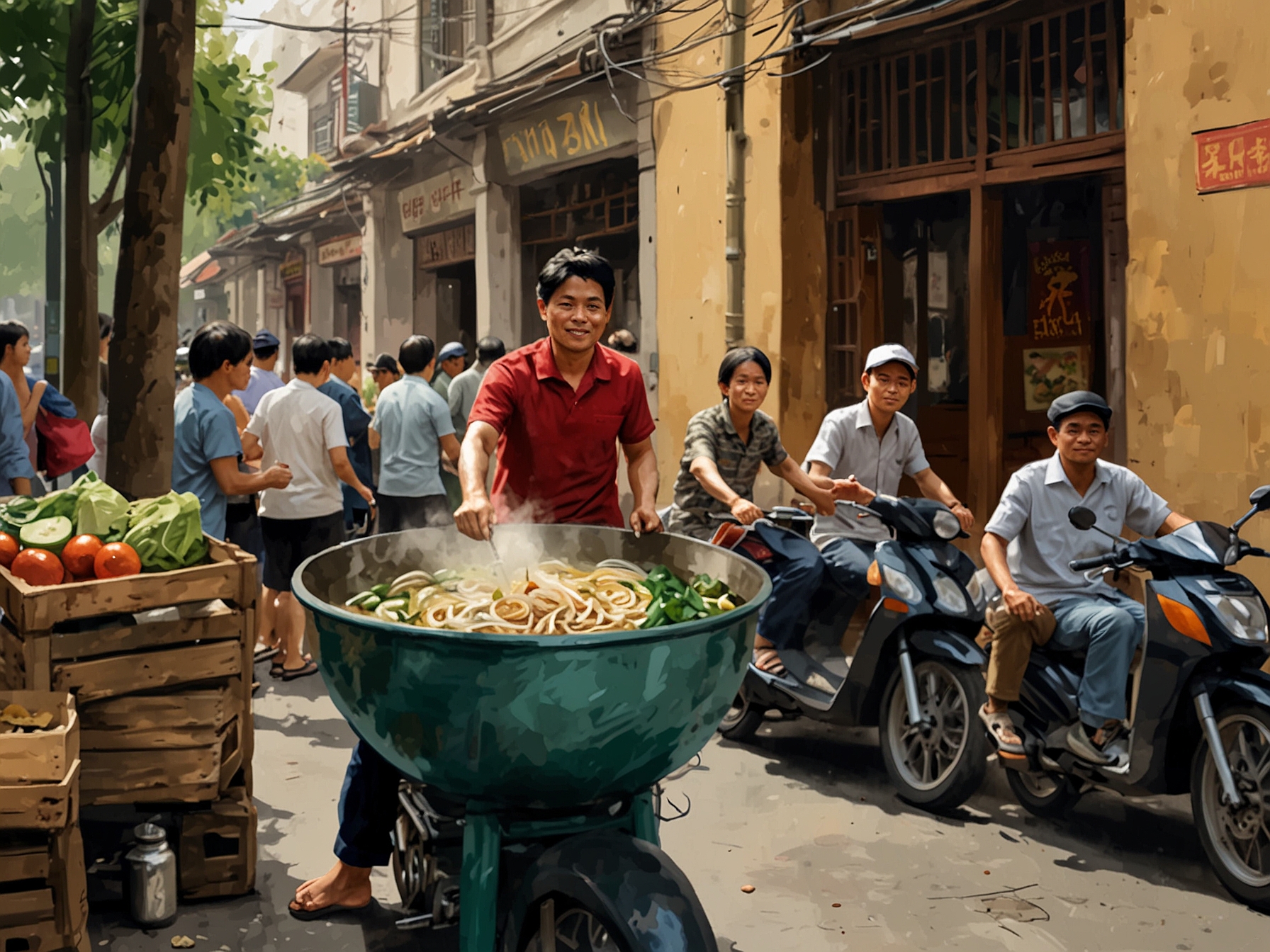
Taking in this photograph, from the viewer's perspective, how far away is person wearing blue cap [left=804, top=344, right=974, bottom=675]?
616 centimetres

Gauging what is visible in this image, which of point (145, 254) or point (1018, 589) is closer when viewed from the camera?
point (1018, 589)

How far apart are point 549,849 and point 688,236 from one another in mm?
9559

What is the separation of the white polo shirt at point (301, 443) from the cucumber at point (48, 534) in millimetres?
2920

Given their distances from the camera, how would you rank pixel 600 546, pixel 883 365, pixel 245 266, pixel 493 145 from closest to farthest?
pixel 600 546 < pixel 883 365 < pixel 493 145 < pixel 245 266

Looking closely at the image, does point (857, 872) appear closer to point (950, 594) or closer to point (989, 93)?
point (950, 594)

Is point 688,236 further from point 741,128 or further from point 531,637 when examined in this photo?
point 531,637

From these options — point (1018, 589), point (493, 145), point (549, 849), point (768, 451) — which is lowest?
point (549, 849)

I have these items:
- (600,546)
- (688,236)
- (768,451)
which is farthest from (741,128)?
(600,546)

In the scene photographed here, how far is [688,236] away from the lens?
11930 millimetres

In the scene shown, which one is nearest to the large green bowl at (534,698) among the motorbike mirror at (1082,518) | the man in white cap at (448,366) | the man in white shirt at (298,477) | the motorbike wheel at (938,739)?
the motorbike mirror at (1082,518)

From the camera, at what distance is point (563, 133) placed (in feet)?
46.7

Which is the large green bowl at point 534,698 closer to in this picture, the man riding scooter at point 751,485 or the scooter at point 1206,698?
the scooter at point 1206,698

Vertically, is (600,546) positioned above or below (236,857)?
above

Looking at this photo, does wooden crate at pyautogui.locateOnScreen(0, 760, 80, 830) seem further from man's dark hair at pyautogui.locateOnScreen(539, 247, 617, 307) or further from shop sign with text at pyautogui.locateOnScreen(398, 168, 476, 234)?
shop sign with text at pyautogui.locateOnScreen(398, 168, 476, 234)
